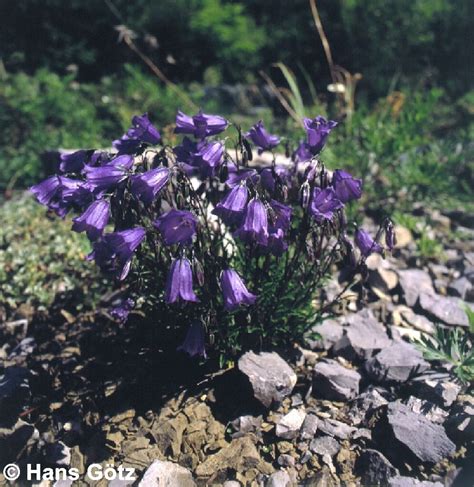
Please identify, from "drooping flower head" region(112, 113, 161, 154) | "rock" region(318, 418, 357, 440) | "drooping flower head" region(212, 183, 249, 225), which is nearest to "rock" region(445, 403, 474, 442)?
"rock" region(318, 418, 357, 440)

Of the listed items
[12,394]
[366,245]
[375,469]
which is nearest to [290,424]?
[375,469]

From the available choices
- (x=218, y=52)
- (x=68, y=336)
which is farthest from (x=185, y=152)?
(x=218, y=52)

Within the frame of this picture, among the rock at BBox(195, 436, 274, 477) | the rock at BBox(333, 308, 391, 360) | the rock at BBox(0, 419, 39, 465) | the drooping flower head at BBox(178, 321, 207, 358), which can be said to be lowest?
the rock at BBox(333, 308, 391, 360)

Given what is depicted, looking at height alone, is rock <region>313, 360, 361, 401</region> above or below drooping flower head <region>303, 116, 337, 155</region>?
below

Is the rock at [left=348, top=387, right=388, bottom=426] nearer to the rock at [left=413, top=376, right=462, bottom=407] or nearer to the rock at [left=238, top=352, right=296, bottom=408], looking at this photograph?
the rock at [left=413, top=376, right=462, bottom=407]

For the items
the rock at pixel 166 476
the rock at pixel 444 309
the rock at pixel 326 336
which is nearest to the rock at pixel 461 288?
the rock at pixel 444 309

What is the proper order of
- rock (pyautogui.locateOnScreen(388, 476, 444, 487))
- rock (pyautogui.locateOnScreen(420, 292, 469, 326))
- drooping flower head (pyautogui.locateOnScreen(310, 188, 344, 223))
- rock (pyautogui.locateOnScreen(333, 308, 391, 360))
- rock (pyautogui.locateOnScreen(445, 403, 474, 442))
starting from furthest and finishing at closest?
rock (pyautogui.locateOnScreen(420, 292, 469, 326))
rock (pyautogui.locateOnScreen(333, 308, 391, 360))
rock (pyautogui.locateOnScreen(445, 403, 474, 442))
drooping flower head (pyautogui.locateOnScreen(310, 188, 344, 223))
rock (pyautogui.locateOnScreen(388, 476, 444, 487))
